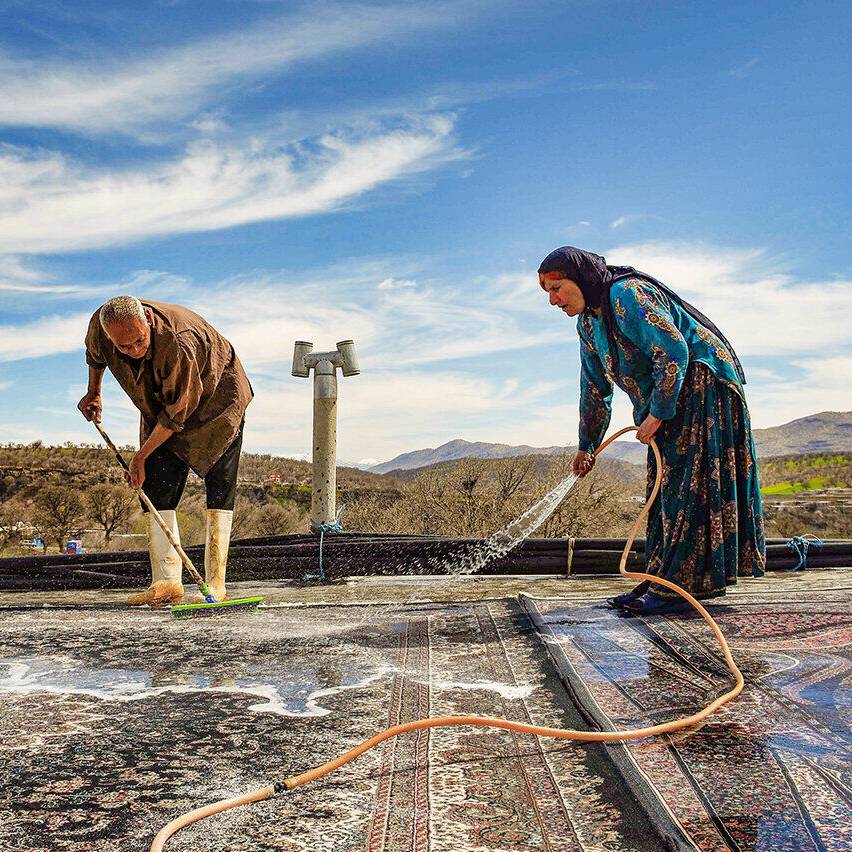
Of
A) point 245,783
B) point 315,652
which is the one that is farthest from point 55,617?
point 245,783

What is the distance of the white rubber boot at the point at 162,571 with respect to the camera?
4.11 meters

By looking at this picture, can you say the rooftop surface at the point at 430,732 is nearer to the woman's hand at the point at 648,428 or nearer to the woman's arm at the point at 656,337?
the woman's hand at the point at 648,428

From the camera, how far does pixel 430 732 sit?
1.94 meters

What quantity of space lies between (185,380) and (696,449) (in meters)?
2.43

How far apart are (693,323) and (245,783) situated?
107 inches

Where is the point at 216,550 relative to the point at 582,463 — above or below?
below

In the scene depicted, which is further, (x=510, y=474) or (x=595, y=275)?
(x=510, y=474)

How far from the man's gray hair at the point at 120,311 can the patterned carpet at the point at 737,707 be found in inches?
88.9

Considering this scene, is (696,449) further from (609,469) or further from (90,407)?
(609,469)

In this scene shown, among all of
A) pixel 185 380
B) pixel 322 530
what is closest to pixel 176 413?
pixel 185 380

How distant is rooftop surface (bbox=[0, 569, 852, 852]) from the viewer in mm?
1459

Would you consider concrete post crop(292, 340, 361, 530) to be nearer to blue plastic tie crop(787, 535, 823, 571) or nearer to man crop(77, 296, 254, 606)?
man crop(77, 296, 254, 606)

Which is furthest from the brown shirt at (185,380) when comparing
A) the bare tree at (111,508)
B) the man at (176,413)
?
the bare tree at (111,508)

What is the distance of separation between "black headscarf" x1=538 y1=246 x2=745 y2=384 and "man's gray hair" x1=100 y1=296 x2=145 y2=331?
72.9 inches
